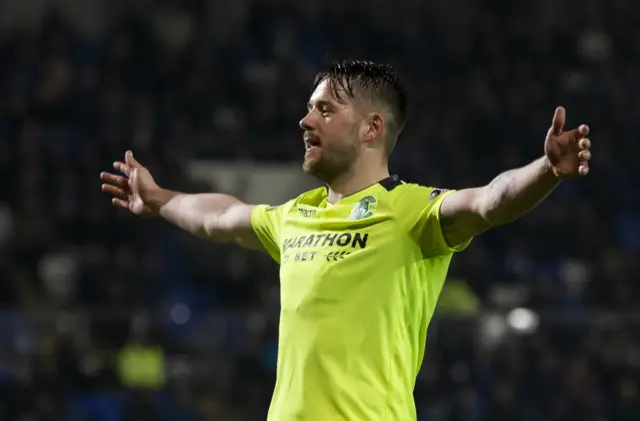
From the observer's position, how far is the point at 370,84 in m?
3.82

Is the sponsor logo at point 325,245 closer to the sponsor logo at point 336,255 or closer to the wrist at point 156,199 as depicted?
the sponsor logo at point 336,255

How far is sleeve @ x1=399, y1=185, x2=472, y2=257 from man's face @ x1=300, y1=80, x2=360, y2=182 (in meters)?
0.27

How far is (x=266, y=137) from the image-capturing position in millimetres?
10188

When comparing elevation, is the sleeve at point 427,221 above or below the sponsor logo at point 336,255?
above

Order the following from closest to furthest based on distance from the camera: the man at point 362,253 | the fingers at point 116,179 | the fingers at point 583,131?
1. the fingers at point 583,131
2. the man at point 362,253
3. the fingers at point 116,179

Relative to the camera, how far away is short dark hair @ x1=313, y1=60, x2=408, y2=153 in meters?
3.79

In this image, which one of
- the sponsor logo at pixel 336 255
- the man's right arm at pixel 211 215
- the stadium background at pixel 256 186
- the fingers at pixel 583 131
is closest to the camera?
the fingers at pixel 583 131

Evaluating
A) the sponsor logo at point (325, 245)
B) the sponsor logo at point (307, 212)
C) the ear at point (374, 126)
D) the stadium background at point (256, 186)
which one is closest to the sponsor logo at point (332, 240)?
the sponsor logo at point (325, 245)

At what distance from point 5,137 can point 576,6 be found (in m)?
6.11

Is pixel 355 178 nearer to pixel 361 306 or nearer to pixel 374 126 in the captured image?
pixel 374 126

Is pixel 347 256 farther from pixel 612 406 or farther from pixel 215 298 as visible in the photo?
pixel 215 298

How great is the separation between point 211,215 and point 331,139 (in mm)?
750

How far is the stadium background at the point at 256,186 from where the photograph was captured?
7.34m

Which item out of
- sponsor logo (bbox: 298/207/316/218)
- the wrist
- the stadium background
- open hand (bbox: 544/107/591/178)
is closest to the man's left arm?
open hand (bbox: 544/107/591/178)
